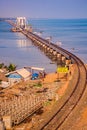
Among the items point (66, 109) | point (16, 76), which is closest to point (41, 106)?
point (66, 109)

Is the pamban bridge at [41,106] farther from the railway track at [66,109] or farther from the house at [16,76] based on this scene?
the house at [16,76]

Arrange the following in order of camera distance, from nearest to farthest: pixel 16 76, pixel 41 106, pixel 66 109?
pixel 66 109 → pixel 41 106 → pixel 16 76

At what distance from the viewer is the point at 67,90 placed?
29.1 meters

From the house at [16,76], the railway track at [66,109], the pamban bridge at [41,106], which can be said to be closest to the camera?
the railway track at [66,109]

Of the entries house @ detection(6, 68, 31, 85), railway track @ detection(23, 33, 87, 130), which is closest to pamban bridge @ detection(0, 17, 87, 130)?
railway track @ detection(23, 33, 87, 130)

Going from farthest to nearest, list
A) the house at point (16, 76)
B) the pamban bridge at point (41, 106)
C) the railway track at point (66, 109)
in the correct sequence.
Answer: the house at point (16, 76)
the pamban bridge at point (41, 106)
the railway track at point (66, 109)

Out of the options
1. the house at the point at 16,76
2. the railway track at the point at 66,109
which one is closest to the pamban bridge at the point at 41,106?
the railway track at the point at 66,109

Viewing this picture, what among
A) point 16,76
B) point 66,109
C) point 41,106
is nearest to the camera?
point 66,109

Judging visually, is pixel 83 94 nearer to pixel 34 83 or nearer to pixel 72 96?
pixel 72 96

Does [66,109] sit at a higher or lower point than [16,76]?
higher

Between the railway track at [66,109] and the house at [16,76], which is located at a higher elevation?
the railway track at [66,109]

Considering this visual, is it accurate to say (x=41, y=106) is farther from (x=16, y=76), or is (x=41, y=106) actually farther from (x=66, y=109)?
(x=16, y=76)

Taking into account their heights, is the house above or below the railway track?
below

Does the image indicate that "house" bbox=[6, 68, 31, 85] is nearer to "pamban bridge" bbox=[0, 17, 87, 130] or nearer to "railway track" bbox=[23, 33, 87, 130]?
"pamban bridge" bbox=[0, 17, 87, 130]
